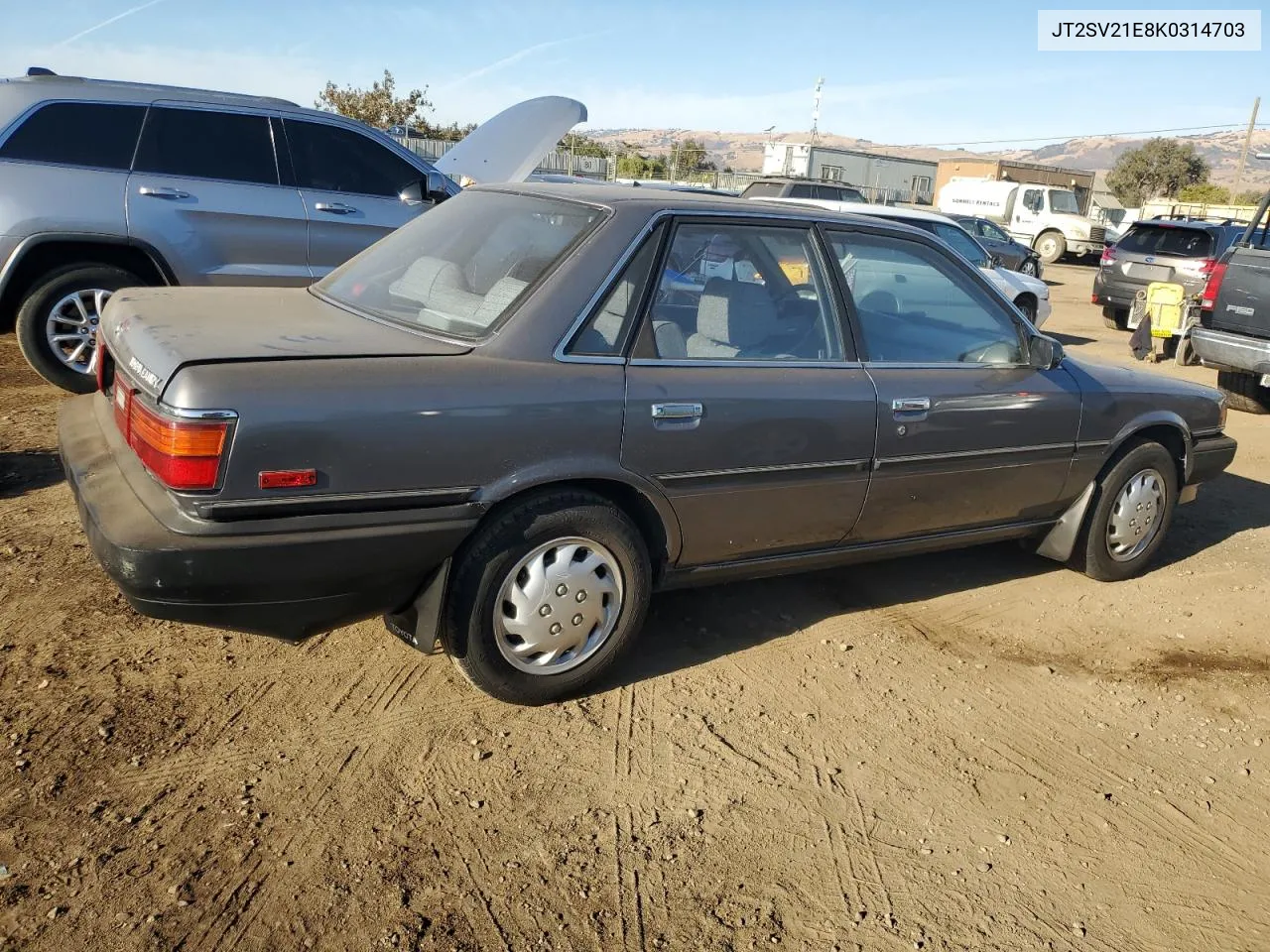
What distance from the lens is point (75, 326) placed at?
626cm

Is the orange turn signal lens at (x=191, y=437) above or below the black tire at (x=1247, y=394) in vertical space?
above

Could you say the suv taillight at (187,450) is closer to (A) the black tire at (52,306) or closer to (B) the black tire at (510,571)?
(B) the black tire at (510,571)

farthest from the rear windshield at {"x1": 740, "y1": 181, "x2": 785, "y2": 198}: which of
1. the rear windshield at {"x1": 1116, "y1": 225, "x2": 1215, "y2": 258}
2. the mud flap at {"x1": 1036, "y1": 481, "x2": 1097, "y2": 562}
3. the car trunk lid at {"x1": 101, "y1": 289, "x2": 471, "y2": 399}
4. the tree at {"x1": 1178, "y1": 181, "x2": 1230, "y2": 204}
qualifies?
the tree at {"x1": 1178, "y1": 181, "x2": 1230, "y2": 204}

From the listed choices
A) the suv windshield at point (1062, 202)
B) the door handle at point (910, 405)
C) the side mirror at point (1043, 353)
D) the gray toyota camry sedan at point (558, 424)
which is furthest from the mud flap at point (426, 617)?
the suv windshield at point (1062, 202)

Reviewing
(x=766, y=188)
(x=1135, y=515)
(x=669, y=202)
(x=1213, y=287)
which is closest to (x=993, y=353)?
(x=1135, y=515)

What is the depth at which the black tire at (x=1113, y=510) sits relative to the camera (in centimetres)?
487

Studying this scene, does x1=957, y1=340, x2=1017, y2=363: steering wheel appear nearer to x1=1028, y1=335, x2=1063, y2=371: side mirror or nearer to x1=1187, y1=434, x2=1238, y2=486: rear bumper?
x1=1028, y1=335, x2=1063, y2=371: side mirror

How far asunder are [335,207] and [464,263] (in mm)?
3819

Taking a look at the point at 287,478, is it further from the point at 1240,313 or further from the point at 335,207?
the point at 1240,313

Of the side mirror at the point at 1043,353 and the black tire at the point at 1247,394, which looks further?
the black tire at the point at 1247,394

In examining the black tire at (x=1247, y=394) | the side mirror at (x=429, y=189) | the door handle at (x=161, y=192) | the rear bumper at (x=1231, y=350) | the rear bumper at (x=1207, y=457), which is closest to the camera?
the rear bumper at (x=1207, y=457)

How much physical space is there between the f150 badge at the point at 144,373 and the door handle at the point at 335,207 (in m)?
4.17

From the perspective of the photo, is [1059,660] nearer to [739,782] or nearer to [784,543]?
[784,543]

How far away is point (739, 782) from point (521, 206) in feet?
6.99
